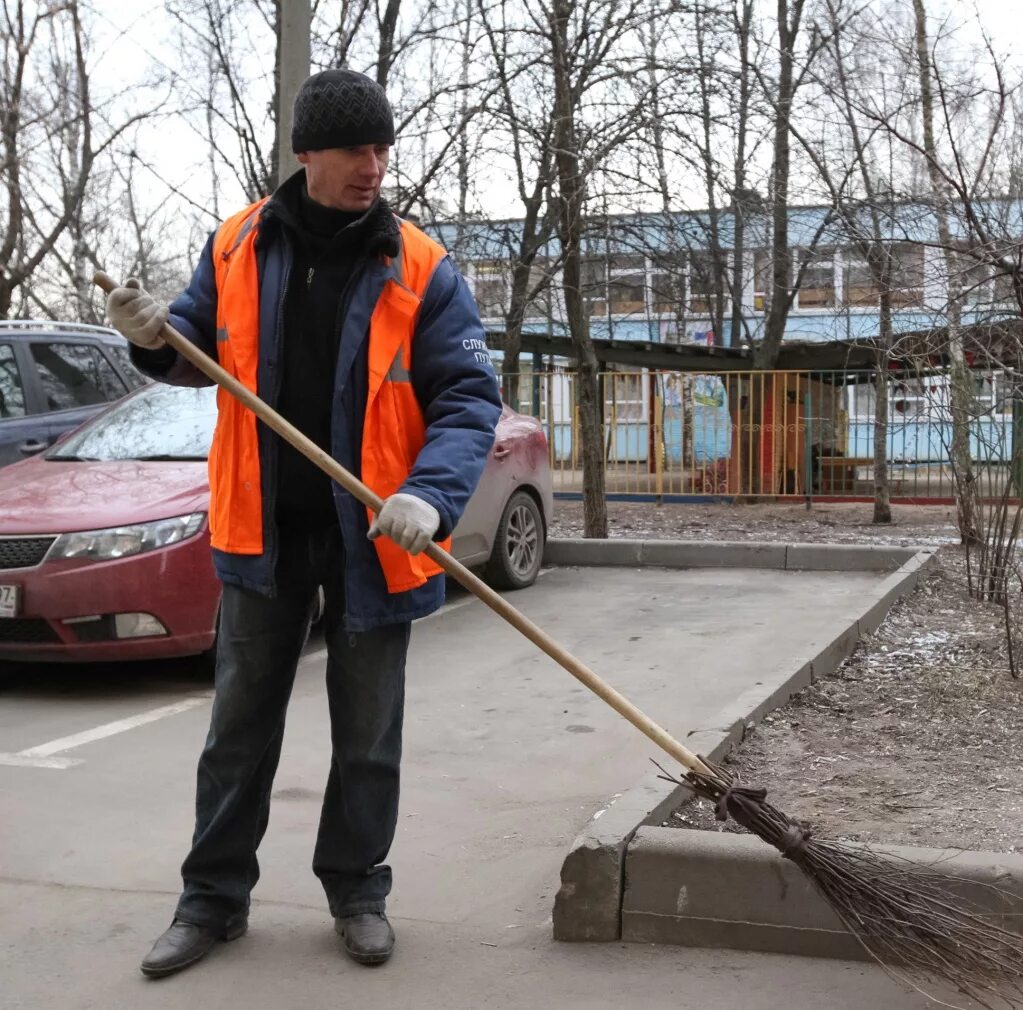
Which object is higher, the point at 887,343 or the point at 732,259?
the point at 732,259

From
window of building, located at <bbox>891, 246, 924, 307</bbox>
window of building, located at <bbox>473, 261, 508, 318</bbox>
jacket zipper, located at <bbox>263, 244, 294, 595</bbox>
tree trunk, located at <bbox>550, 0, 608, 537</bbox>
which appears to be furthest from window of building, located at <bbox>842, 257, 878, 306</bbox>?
jacket zipper, located at <bbox>263, 244, 294, 595</bbox>

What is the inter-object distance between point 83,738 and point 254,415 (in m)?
2.76

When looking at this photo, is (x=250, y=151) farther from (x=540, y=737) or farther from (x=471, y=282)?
(x=540, y=737)

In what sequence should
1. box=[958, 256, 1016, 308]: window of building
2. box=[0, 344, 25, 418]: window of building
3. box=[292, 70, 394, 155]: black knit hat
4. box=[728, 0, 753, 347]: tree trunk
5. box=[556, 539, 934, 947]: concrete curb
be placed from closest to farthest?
1. box=[292, 70, 394, 155]: black knit hat
2. box=[556, 539, 934, 947]: concrete curb
3. box=[958, 256, 1016, 308]: window of building
4. box=[0, 344, 25, 418]: window of building
5. box=[728, 0, 753, 347]: tree trunk

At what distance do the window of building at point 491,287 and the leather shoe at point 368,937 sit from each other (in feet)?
31.2

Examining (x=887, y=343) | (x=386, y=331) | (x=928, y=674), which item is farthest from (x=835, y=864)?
(x=887, y=343)

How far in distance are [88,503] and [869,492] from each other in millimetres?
11848

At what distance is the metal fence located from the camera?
51.5ft

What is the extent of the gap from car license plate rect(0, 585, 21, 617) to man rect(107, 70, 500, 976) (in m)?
2.92

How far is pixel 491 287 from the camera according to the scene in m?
13.5

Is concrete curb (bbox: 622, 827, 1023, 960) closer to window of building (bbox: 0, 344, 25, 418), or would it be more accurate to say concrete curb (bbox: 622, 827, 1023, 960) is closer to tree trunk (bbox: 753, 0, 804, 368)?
window of building (bbox: 0, 344, 25, 418)

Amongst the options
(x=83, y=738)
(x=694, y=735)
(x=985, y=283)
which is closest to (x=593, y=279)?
(x=985, y=283)

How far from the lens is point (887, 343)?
8.41 meters

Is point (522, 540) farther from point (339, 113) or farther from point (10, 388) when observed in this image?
point (339, 113)
